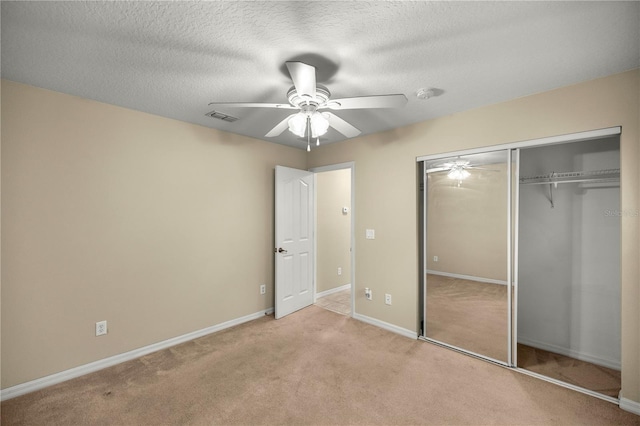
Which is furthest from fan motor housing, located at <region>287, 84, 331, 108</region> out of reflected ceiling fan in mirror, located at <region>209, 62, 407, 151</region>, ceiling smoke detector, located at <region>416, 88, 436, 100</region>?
ceiling smoke detector, located at <region>416, 88, 436, 100</region>

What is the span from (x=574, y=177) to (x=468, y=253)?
118 cm

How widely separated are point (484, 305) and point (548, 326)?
0.69 metres

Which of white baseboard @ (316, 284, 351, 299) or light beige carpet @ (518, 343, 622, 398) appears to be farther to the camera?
white baseboard @ (316, 284, 351, 299)

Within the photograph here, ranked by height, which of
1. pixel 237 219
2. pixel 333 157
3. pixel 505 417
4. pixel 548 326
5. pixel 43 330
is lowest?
pixel 505 417

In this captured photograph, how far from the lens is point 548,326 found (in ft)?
9.55

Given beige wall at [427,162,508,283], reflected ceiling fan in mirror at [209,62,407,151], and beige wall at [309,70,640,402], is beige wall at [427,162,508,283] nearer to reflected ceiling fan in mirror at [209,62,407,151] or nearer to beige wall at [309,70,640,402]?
beige wall at [309,70,640,402]

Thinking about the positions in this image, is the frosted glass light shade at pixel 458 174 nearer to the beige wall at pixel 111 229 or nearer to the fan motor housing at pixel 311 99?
the fan motor housing at pixel 311 99

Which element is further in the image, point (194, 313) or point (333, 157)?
point (333, 157)

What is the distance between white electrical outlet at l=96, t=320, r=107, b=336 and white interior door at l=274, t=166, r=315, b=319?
1844 millimetres

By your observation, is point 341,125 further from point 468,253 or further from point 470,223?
point 468,253

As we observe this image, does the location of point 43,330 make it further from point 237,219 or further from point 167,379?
point 237,219

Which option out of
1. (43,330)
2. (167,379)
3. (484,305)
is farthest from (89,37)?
(484,305)

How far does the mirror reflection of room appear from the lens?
2738 mm

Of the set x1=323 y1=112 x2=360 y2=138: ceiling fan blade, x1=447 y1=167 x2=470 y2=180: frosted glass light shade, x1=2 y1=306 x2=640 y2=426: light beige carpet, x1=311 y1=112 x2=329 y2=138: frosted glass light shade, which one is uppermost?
x1=323 y1=112 x2=360 y2=138: ceiling fan blade
